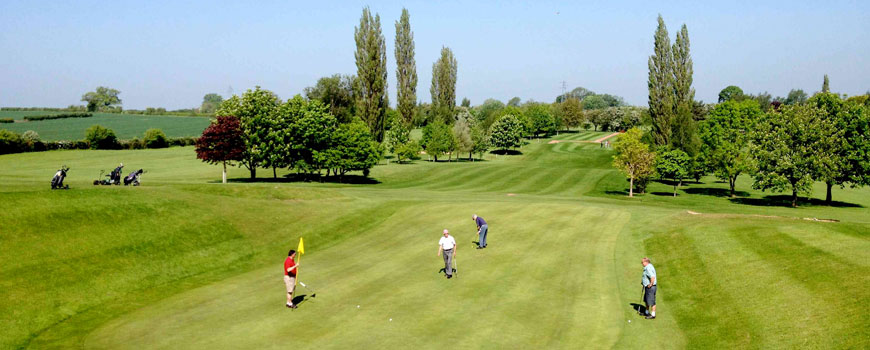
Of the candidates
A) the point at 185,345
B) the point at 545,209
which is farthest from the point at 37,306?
the point at 545,209

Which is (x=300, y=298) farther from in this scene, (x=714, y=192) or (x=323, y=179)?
(x=714, y=192)

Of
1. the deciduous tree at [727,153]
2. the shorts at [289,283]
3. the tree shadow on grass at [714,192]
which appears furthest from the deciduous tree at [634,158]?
the shorts at [289,283]

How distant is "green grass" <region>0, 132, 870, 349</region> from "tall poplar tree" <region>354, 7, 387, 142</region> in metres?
70.9

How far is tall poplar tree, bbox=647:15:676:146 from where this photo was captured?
107 m

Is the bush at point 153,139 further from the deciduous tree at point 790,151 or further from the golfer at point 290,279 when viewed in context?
the golfer at point 290,279

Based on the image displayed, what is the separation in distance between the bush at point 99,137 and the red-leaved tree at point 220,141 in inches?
2461

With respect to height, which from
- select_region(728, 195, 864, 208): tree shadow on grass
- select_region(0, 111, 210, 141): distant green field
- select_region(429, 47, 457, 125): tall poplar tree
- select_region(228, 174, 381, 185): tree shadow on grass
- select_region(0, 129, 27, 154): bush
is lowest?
select_region(728, 195, 864, 208): tree shadow on grass

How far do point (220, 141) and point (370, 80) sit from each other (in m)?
45.8

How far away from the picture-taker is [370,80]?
374 feet

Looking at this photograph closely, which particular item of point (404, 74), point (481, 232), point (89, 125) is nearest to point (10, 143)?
point (89, 125)

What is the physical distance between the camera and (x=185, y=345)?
18859 millimetres

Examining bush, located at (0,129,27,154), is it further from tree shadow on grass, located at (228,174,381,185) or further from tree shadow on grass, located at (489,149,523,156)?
tree shadow on grass, located at (489,149,523,156)

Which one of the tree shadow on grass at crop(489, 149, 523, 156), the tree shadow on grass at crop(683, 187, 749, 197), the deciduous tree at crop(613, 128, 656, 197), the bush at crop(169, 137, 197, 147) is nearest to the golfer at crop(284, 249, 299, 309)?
the deciduous tree at crop(613, 128, 656, 197)

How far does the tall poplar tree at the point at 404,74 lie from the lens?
474 ft
